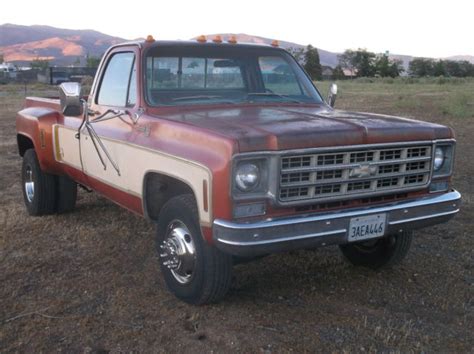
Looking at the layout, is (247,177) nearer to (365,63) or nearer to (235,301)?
(235,301)

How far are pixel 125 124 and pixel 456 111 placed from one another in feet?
46.9

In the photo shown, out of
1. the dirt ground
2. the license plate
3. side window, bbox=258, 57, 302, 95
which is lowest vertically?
the dirt ground

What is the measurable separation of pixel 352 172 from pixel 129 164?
5.53 feet

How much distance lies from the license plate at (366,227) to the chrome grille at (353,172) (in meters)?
0.16

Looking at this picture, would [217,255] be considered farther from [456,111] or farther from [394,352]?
[456,111]

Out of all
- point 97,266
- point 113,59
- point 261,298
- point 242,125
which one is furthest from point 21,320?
point 113,59

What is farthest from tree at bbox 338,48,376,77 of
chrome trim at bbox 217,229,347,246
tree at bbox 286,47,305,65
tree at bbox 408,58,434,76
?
chrome trim at bbox 217,229,347,246

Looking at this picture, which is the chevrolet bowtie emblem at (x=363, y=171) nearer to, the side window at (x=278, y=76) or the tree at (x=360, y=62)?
the side window at (x=278, y=76)

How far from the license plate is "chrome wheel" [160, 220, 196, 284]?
1.02m

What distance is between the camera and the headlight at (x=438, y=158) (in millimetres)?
4070

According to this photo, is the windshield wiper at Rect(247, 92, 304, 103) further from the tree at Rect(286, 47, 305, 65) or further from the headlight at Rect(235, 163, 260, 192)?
the headlight at Rect(235, 163, 260, 192)

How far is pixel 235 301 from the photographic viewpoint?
411 centimetres

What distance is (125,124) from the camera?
4.50 metres

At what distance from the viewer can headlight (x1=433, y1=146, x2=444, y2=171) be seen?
4070 millimetres
